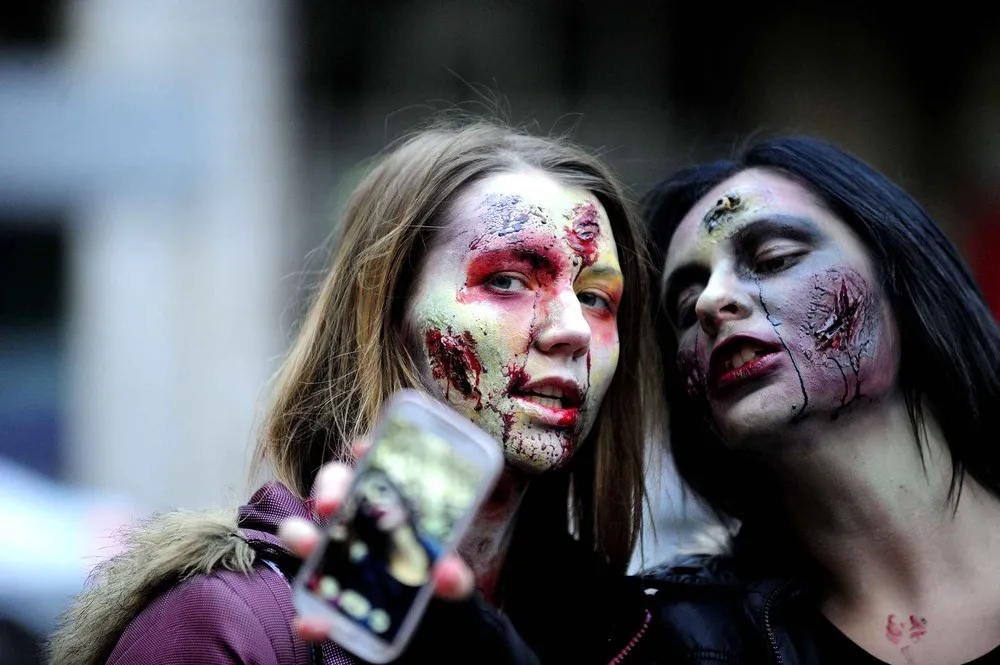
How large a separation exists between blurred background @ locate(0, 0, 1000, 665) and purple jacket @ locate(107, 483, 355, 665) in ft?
18.9

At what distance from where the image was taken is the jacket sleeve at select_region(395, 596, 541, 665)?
6.50 feet

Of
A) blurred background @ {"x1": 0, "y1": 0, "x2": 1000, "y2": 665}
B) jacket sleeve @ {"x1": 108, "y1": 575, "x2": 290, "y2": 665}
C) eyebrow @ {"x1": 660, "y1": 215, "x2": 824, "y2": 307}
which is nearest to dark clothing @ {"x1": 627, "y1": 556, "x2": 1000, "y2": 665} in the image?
eyebrow @ {"x1": 660, "y1": 215, "x2": 824, "y2": 307}

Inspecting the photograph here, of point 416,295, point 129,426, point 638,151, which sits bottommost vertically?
point 129,426

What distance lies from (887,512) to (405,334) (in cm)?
139

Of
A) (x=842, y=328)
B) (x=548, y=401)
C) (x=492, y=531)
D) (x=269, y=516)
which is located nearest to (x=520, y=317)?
(x=548, y=401)

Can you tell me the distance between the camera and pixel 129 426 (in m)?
8.69

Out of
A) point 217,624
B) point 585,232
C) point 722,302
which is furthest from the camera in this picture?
point 722,302

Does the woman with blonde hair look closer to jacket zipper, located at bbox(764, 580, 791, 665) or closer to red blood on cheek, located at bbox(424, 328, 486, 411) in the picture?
red blood on cheek, located at bbox(424, 328, 486, 411)

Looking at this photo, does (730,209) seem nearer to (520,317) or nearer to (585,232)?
(585,232)

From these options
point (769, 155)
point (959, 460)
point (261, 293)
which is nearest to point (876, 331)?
point (959, 460)

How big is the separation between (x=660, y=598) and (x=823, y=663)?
18.0 inches

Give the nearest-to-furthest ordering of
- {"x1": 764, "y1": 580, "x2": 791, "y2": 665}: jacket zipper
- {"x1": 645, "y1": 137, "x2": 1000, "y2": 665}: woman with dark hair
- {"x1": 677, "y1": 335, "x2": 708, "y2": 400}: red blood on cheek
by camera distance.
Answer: {"x1": 764, "y1": 580, "x2": 791, "y2": 665}: jacket zipper → {"x1": 645, "y1": 137, "x2": 1000, "y2": 665}: woman with dark hair → {"x1": 677, "y1": 335, "x2": 708, "y2": 400}: red blood on cheek

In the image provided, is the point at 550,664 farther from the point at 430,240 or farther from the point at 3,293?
the point at 3,293

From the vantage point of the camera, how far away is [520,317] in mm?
2801
